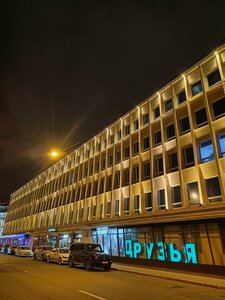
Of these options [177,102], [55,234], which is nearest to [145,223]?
[177,102]

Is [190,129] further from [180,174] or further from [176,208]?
[176,208]

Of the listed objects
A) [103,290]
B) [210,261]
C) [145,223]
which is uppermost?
[145,223]

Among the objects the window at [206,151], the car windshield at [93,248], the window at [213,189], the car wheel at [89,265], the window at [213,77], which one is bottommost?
the car wheel at [89,265]

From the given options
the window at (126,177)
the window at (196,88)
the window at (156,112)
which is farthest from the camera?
the window at (126,177)

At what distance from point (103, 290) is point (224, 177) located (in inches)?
400

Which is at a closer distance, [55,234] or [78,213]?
[78,213]

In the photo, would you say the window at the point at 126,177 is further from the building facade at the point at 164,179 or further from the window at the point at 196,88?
the window at the point at 196,88

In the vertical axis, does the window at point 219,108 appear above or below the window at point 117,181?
above

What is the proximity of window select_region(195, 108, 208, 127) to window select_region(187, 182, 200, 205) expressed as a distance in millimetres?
4551

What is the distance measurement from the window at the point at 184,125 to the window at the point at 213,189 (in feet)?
15.6

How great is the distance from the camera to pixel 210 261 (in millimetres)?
15641

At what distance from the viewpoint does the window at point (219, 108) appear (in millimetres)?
17234

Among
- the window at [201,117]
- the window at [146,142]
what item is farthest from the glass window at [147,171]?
the window at [201,117]

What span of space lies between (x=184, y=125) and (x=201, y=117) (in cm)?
164
